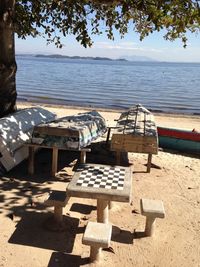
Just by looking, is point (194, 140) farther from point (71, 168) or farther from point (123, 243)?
point (123, 243)

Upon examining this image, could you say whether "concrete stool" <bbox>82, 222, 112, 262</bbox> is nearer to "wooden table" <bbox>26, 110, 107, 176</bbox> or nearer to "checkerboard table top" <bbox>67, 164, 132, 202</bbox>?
"checkerboard table top" <bbox>67, 164, 132, 202</bbox>

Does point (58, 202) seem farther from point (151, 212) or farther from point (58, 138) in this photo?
point (58, 138)

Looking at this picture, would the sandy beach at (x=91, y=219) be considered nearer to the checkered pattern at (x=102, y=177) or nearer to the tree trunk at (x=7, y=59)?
the checkered pattern at (x=102, y=177)

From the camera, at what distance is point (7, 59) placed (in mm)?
11984

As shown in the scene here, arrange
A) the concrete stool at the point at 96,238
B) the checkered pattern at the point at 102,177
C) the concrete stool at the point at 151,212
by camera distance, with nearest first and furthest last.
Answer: the concrete stool at the point at 96,238 → the concrete stool at the point at 151,212 → the checkered pattern at the point at 102,177

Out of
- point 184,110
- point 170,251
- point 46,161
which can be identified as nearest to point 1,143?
point 46,161

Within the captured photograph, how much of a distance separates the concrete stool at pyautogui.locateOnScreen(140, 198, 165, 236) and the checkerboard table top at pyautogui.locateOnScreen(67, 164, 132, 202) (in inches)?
18.6

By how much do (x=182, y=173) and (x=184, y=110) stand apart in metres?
19.7

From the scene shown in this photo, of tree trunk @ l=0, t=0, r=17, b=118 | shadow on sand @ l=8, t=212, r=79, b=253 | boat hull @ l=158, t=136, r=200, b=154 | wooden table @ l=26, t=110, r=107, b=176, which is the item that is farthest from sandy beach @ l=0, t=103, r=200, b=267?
boat hull @ l=158, t=136, r=200, b=154

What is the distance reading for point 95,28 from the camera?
15.4 m

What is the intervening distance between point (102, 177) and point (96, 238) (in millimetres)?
1816

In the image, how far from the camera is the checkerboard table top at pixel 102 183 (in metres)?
6.74

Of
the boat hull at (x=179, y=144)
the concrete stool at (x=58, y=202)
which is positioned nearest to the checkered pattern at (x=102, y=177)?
the concrete stool at (x=58, y=202)

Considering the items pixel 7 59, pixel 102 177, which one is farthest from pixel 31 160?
pixel 7 59
